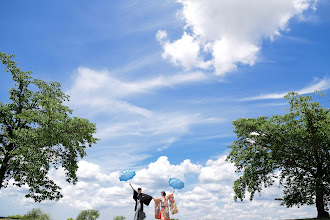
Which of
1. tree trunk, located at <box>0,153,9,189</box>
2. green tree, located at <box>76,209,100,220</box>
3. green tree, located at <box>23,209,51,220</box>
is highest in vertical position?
tree trunk, located at <box>0,153,9,189</box>

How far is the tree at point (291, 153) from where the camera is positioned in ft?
79.5

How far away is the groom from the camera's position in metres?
15.8

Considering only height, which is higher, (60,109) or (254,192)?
(60,109)

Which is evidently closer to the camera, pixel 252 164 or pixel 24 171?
pixel 24 171

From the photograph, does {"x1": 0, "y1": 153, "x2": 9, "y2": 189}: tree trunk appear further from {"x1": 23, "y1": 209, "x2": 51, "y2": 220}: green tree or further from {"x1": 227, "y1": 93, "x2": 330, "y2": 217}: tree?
{"x1": 227, "y1": 93, "x2": 330, "y2": 217}: tree

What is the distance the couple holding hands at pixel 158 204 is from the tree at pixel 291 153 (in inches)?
430

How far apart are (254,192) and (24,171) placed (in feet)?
72.0

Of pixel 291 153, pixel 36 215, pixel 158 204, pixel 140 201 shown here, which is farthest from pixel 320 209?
pixel 36 215

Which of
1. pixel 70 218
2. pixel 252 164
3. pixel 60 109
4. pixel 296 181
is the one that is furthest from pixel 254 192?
pixel 60 109

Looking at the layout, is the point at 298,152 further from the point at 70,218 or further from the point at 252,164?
the point at 70,218

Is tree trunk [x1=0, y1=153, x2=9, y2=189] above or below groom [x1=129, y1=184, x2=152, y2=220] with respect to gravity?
above

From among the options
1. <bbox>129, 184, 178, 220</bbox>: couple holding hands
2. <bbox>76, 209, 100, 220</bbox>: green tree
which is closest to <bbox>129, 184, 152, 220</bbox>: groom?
<bbox>129, 184, 178, 220</bbox>: couple holding hands

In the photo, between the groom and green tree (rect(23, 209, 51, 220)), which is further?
green tree (rect(23, 209, 51, 220))

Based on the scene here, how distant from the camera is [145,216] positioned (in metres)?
15.9
